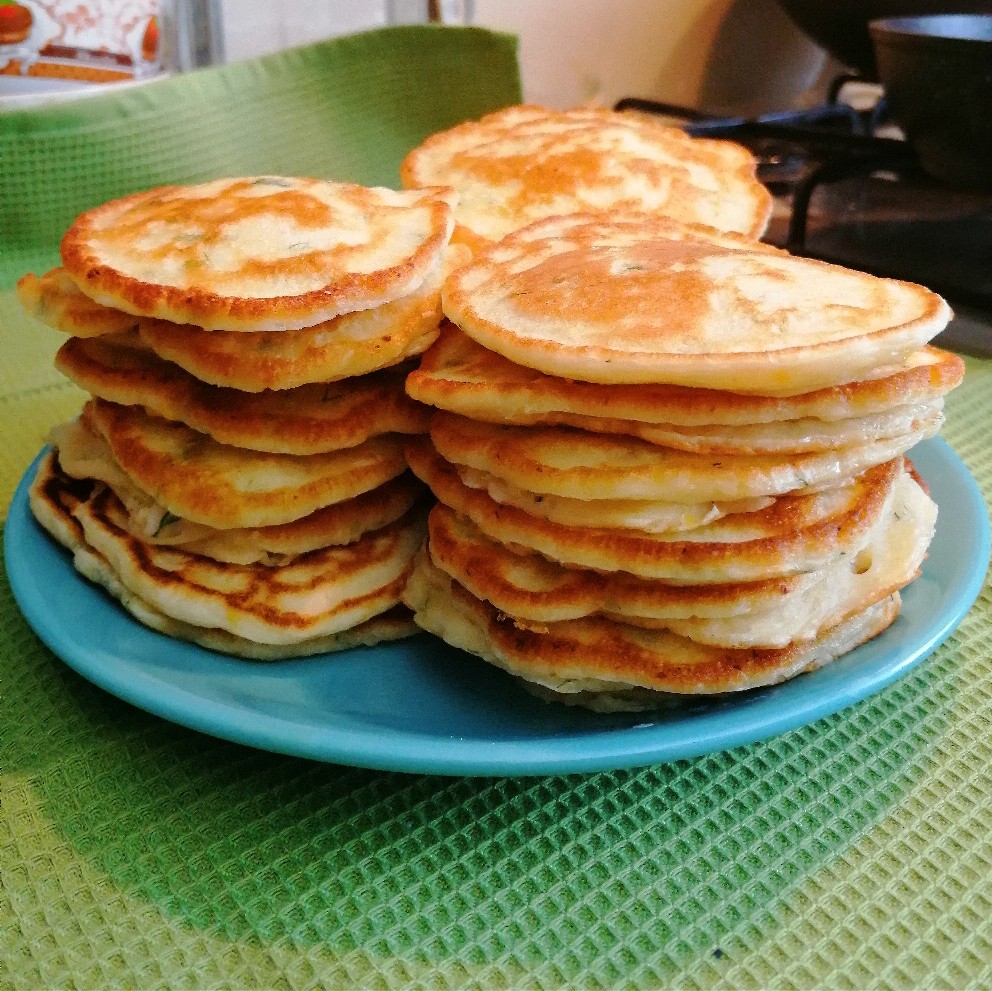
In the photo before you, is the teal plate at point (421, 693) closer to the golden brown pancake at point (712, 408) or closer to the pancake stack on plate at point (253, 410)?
the pancake stack on plate at point (253, 410)

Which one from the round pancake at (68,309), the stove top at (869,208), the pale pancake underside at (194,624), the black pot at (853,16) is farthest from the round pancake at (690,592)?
the black pot at (853,16)

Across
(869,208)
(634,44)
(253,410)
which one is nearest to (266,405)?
(253,410)

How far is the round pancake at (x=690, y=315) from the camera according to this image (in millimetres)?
850

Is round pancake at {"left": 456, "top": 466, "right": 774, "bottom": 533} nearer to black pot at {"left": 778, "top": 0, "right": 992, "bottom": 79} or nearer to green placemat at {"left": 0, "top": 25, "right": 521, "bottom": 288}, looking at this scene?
green placemat at {"left": 0, "top": 25, "right": 521, "bottom": 288}

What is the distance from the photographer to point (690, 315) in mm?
947

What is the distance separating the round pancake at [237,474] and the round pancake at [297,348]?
92mm

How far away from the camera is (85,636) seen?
40.0 inches

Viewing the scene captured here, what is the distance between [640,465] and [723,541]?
0.11 m

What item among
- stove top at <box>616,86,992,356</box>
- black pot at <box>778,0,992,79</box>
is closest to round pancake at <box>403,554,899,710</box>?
stove top at <box>616,86,992,356</box>

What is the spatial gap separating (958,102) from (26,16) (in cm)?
200

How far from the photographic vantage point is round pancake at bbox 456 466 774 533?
89cm

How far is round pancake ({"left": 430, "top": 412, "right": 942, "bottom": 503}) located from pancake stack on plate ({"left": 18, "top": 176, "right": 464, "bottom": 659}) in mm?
178

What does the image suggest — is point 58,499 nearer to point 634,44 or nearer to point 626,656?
point 626,656

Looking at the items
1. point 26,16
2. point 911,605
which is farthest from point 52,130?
point 911,605
